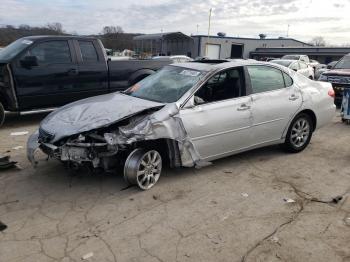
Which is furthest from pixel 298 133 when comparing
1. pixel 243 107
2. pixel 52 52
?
pixel 52 52

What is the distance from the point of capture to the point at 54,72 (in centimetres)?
828

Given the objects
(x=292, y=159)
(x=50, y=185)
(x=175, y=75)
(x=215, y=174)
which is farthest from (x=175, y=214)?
(x=292, y=159)

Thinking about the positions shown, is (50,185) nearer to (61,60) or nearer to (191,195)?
(191,195)

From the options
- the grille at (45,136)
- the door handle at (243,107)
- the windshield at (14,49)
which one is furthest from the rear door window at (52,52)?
the door handle at (243,107)

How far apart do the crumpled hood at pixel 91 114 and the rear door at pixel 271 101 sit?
1.62 metres

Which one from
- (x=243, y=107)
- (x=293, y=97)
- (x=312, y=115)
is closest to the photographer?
(x=243, y=107)

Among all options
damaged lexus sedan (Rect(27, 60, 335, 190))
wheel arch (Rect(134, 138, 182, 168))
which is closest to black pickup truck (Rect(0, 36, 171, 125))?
damaged lexus sedan (Rect(27, 60, 335, 190))

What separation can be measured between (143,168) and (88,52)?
5.12 m

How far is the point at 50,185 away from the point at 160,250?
207 centimetres

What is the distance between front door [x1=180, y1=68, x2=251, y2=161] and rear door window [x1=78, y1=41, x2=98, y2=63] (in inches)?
176

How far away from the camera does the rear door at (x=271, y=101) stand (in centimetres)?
565

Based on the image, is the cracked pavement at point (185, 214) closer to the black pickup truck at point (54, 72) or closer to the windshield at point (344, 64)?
the black pickup truck at point (54, 72)

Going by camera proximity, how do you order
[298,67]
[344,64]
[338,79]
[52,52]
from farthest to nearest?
[298,67] < [344,64] < [338,79] < [52,52]

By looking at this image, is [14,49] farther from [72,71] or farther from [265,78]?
[265,78]
